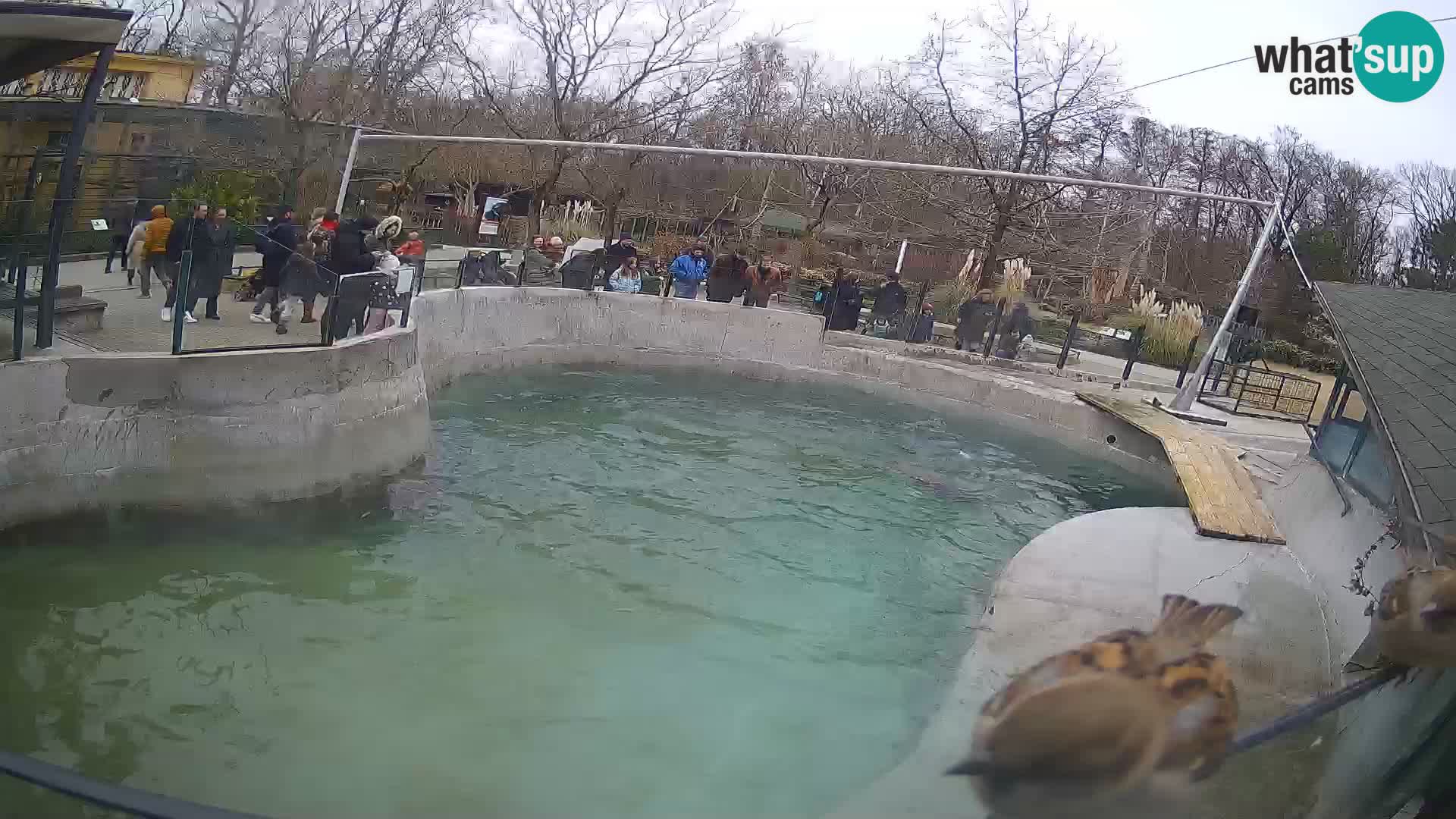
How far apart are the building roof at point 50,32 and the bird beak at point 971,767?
7285 millimetres

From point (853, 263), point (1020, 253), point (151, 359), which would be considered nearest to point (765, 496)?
point (151, 359)

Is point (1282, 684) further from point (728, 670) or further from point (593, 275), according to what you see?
point (593, 275)

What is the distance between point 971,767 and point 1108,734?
1321mm

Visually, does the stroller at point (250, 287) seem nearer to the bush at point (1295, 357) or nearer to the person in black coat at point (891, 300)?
the person in black coat at point (891, 300)

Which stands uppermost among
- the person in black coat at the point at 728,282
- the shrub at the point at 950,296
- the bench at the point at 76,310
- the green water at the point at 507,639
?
the shrub at the point at 950,296

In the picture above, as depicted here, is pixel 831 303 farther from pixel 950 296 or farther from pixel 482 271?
pixel 482 271

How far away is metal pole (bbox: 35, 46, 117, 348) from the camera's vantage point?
808 centimetres

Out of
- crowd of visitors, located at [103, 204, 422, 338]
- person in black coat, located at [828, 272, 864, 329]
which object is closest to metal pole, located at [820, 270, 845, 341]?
person in black coat, located at [828, 272, 864, 329]

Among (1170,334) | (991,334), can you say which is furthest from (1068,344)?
(1170,334)

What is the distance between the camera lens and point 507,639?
8242 mm

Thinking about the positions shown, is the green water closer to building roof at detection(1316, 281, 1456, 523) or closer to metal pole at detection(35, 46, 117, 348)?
metal pole at detection(35, 46, 117, 348)

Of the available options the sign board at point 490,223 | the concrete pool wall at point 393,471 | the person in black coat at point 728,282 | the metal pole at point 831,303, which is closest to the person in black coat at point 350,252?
the concrete pool wall at point 393,471

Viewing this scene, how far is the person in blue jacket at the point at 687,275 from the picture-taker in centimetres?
2036

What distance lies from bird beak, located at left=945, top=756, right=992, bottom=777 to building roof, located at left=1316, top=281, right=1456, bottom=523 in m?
2.49
